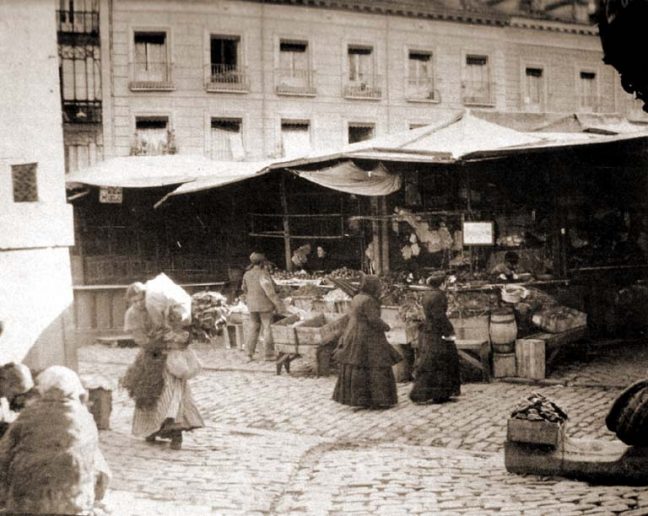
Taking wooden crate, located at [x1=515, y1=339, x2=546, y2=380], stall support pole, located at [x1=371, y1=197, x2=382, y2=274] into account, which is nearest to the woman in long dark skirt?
wooden crate, located at [x1=515, y1=339, x2=546, y2=380]

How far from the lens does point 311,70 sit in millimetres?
24594

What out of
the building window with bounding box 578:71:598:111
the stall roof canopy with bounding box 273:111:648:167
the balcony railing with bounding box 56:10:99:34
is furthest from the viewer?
the building window with bounding box 578:71:598:111

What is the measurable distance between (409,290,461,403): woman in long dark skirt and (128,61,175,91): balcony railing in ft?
53.1

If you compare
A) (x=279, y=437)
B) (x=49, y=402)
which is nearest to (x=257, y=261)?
(x=279, y=437)

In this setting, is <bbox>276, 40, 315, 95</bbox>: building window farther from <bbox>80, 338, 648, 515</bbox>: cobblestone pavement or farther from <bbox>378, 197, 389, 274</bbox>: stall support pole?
<bbox>80, 338, 648, 515</bbox>: cobblestone pavement

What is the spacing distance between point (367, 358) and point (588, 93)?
2269 cm

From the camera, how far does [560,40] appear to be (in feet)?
91.2

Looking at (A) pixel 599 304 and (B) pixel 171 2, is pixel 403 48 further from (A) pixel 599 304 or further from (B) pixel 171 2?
(A) pixel 599 304

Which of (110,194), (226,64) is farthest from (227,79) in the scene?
(110,194)

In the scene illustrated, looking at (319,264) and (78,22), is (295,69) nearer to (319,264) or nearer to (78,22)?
(78,22)

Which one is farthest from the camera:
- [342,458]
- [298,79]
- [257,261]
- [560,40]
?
[560,40]

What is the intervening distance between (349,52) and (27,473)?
22.5m

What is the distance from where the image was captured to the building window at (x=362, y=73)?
82.8 feet

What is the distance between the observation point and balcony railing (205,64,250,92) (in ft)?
77.3
